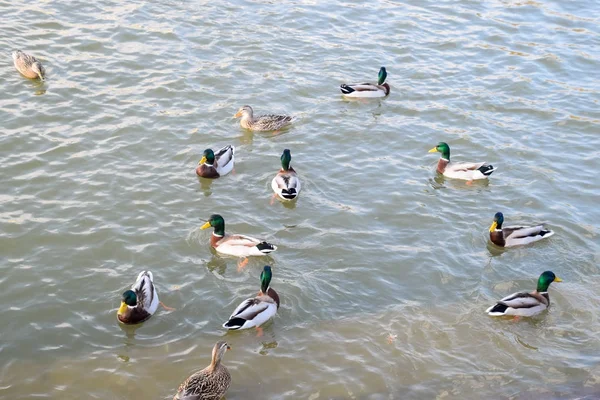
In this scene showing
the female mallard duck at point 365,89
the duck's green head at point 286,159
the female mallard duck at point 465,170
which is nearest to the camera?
the duck's green head at point 286,159

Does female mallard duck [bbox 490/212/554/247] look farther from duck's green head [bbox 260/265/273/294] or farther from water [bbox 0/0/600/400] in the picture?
duck's green head [bbox 260/265/273/294]

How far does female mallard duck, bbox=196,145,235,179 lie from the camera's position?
48.4 ft

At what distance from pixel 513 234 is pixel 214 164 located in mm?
5714

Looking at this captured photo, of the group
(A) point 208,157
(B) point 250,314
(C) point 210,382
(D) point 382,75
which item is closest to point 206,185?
(A) point 208,157

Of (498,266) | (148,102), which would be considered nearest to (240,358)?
(498,266)

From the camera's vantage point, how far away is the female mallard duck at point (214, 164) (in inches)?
581

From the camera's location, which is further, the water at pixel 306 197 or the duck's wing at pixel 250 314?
the duck's wing at pixel 250 314

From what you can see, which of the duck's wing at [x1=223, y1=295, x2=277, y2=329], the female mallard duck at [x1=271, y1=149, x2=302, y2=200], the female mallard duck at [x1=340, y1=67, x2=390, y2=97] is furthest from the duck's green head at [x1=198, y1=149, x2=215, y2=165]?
the female mallard duck at [x1=340, y1=67, x2=390, y2=97]

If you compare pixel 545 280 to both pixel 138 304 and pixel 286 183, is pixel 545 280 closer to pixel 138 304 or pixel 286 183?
pixel 286 183

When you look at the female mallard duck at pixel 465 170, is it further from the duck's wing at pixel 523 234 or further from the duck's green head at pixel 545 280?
the duck's green head at pixel 545 280

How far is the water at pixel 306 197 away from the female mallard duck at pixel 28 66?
23 cm

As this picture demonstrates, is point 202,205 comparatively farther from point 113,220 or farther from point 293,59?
point 293,59

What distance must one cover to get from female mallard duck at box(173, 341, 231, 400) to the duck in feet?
8.97

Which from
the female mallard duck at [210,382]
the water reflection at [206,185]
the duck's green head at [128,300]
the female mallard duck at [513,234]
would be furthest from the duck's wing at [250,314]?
the female mallard duck at [513,234]
